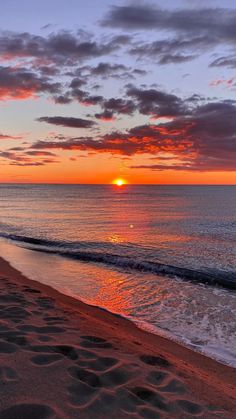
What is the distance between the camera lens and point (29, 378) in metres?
4.41

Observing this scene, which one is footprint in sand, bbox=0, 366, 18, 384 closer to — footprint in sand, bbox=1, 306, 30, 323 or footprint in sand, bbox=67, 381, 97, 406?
footprint in sand, bbox=67, 381, 97, 406

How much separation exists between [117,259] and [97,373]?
42.0ft

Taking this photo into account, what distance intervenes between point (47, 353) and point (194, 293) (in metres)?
7.74

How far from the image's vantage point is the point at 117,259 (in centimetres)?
1770

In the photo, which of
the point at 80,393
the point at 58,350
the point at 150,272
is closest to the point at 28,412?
the point at 80,393

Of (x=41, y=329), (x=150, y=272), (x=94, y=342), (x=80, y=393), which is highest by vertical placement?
(x=80, y=393)

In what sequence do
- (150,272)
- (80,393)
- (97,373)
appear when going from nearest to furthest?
(80,393)
(97,373)
(150,272)

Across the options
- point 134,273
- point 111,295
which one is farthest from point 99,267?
point 111,295

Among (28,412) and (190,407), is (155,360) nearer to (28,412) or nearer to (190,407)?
(190,407)

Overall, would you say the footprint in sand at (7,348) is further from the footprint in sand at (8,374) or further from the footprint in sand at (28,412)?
the footprint in sand at (28,412)

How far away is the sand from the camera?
4012 mm

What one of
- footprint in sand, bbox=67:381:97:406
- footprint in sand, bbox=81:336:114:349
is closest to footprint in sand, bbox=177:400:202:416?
footprint in sand, bbox=67:381:97:406

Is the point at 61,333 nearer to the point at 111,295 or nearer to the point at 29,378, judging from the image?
the point at 29,378

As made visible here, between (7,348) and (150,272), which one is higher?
(7,348)
